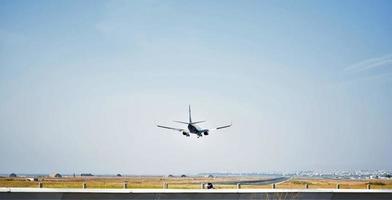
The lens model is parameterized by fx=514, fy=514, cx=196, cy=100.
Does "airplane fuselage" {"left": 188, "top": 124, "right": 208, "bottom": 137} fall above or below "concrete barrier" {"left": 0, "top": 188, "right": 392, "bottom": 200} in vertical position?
above

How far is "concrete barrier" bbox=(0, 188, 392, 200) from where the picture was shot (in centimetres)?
1271

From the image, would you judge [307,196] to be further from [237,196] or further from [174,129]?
[174,129]

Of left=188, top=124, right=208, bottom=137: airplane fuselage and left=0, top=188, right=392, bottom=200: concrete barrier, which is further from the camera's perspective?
left=188, top=124, right=208, bottom=137: airplane fuselage

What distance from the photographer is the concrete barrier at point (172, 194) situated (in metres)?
12.7

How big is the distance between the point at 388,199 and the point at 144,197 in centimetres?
657

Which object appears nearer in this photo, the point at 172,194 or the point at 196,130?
the point at 172,194

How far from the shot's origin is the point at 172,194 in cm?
1346

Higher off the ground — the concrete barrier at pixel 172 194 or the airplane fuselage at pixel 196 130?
the airplane fuselage at pixel 196 130

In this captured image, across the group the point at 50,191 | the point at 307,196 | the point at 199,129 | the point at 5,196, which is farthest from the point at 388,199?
the point at 199,129

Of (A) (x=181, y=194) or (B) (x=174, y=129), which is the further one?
(B) (x=174, y=129)

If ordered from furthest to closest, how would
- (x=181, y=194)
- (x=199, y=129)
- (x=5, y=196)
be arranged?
(x=199, y=129) → (x=181, y=194) → (x=5, y=196)

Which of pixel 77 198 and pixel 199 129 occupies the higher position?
pixel 199 129

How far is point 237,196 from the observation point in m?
13.6

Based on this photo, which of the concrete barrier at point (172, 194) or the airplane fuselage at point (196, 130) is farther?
the airplane fuselage at point (196, 130)
